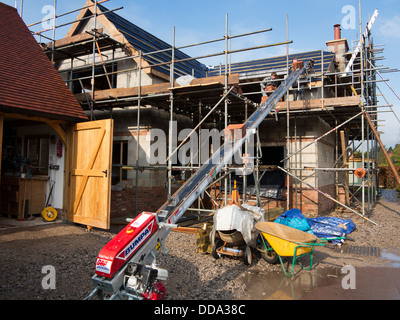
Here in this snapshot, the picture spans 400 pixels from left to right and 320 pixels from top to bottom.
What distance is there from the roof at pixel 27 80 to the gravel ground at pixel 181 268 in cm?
334

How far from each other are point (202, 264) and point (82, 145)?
524cm

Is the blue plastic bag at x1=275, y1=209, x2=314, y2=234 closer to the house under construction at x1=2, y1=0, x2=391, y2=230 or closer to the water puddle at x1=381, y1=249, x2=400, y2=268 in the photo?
the house under construction at x1=2, y1=0, x2=391, y2=230

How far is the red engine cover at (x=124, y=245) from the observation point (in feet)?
9.70

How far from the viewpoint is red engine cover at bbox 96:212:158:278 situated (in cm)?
296

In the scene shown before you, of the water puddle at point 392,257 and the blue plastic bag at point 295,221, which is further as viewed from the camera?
the blue plastic bag at point 295,221

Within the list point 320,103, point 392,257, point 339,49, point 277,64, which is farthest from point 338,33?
point 392,257

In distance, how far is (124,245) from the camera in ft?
10.2

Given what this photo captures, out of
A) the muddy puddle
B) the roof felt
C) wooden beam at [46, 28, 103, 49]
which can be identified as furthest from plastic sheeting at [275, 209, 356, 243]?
wooden beam at [46, 28, 103, 49]

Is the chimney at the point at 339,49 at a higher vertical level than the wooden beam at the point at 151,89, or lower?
higher

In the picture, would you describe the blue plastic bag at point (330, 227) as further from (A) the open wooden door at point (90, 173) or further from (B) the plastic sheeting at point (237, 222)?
(A) the open wooden door at point (90, 173)

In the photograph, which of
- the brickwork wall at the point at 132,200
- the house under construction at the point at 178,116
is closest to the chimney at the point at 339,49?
the house under construction at the point at 178,116

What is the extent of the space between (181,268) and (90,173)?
422 cm

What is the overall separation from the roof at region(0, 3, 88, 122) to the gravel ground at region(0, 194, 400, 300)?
3336mm
